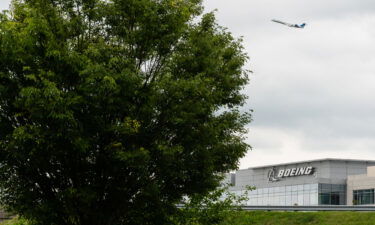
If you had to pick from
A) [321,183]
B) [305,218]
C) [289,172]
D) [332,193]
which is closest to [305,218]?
[305,218]

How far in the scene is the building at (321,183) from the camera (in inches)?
3900

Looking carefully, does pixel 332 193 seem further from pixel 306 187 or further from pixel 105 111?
pixel 105 111

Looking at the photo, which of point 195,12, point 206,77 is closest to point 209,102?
point 206,77

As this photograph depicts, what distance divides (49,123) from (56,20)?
363cm

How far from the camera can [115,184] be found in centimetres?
2380

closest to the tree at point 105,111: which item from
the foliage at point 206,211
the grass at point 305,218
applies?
the foliage at point 206,211

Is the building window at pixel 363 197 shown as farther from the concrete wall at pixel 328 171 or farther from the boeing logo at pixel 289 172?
the boeing logo at pixel 289 172

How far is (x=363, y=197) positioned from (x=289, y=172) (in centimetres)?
1480

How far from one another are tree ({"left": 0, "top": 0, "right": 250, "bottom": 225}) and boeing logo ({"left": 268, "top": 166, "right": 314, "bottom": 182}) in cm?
8240

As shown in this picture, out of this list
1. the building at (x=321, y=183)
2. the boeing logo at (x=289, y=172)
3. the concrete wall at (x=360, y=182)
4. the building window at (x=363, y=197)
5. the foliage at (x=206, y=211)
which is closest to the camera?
the foliage at (x=206, y=211)

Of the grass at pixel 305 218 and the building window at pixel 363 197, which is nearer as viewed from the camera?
the grass at pixel 305 218

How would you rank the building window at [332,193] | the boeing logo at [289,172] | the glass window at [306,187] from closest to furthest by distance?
the building window at [332,193]
the glass window at [306,187]
the boeing logo at [289,172]

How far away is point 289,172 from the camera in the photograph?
4326 inches

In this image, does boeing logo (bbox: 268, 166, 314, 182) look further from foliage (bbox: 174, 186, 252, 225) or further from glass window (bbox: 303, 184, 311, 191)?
foliage (bbox: 174, 186, 252, 225)
